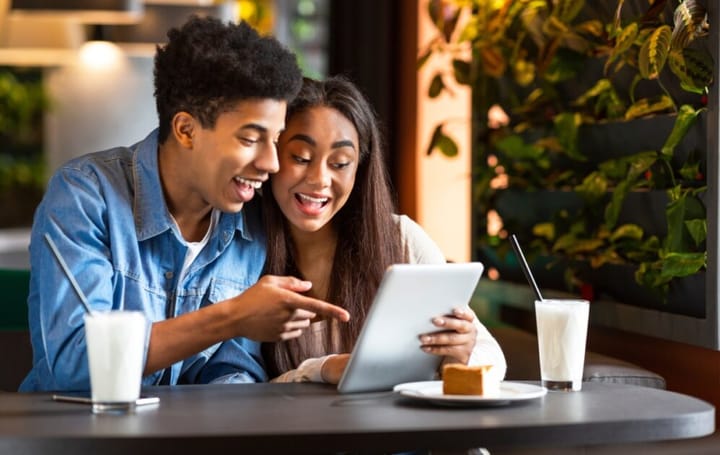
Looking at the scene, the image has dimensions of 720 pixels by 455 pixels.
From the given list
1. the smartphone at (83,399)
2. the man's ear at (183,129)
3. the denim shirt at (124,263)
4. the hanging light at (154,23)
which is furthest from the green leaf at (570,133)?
the hanging light at (154,23)

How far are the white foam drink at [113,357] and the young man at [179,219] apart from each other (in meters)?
0.21

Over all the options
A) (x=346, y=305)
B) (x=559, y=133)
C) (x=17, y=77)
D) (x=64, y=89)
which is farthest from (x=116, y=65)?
(x=346, y=305)

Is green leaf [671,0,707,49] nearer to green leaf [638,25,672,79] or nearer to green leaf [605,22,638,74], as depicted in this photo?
green leaf [638,25,672,79]

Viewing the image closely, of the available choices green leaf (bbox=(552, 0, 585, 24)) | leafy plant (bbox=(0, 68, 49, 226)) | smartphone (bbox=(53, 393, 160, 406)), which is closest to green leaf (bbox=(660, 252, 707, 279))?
green leaf (bbox=(552, 0, 585, 24))

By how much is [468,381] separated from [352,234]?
0.78 meters

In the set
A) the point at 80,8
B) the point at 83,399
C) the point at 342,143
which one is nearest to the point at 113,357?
the point at 83,399

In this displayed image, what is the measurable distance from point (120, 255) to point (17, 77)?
21.9ft

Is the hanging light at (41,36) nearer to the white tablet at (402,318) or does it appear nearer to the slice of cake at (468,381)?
the white tablet at (402,318)

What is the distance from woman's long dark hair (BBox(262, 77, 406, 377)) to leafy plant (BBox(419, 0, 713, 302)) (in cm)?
60

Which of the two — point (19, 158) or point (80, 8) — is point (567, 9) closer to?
point (80, 8)

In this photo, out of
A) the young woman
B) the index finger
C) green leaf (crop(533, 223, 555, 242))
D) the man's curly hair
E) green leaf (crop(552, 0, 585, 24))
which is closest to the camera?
the index finger

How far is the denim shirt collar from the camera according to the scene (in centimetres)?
226

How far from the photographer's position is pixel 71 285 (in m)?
1.97

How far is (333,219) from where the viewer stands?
103 inches
